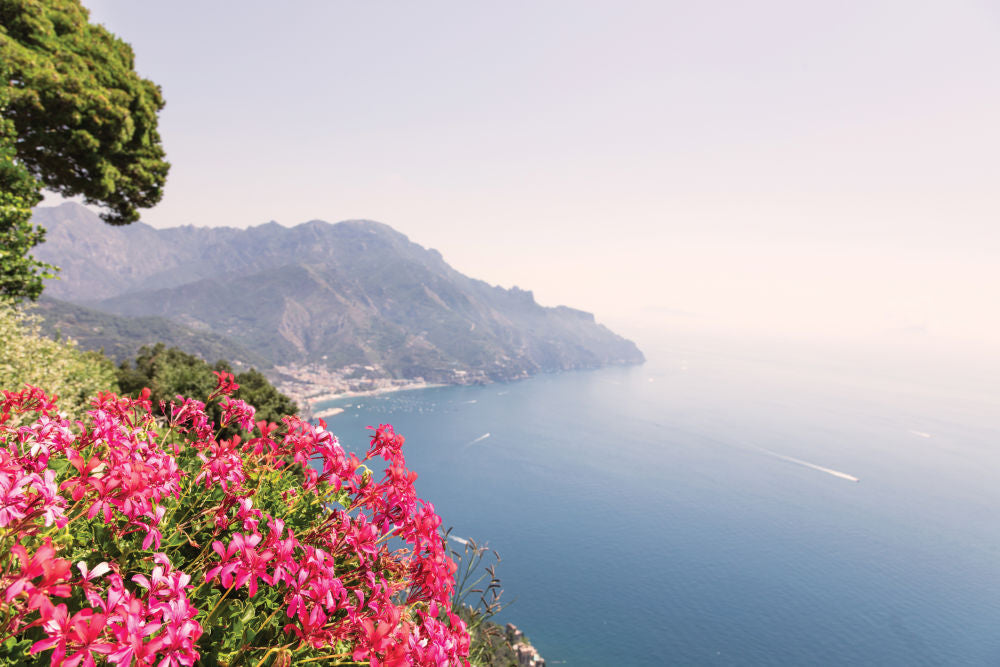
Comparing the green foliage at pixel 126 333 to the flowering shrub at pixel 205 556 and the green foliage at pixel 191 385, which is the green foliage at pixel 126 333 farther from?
the flowering shrub at pixel 205 556

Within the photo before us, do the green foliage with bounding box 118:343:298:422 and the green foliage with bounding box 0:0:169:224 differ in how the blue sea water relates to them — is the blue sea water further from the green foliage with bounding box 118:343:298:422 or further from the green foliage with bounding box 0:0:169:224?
the green foliage with bounding box 0:0:169:224

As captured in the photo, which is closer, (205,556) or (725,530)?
(205,556)

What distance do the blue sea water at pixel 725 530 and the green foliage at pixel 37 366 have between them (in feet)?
82.2

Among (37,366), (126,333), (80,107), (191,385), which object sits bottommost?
(126,333)

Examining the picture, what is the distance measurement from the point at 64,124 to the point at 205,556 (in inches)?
665

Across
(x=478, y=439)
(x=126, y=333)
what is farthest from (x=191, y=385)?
(x=126, y=333)

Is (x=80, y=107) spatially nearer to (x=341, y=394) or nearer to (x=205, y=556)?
(x=205, y=556)

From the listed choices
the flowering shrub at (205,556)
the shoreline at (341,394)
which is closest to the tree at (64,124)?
the flowering shrub at (205,556)

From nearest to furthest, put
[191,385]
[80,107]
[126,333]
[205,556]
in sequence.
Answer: [205,556], [80,107], [191,385], [126,333]

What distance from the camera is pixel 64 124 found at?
42.0ft

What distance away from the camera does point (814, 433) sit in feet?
417

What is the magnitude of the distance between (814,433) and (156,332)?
243313 mm

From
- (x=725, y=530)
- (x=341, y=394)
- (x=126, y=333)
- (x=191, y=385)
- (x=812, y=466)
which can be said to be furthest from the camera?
(x=126, y=333)

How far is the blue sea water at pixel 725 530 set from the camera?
47.2 m
